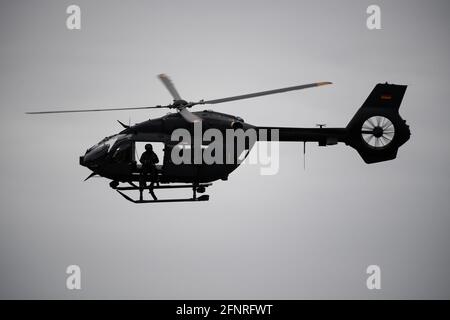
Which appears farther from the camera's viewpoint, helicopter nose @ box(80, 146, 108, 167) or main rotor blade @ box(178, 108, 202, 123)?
helicopter nose @ box(80, 146, 108, 167)

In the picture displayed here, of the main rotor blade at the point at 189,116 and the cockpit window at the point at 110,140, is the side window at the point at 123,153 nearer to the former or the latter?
the cockpit window at the point at 110,140

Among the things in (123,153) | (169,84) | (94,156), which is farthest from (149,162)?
(169,84)

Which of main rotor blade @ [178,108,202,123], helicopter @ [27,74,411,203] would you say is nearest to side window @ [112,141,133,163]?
helicopter @ [27,74,411,203]

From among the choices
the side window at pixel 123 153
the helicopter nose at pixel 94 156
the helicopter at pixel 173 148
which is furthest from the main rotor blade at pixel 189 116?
the helicopter nose at pixel 94 156

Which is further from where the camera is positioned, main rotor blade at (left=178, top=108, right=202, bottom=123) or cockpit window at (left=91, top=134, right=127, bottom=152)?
cockpit window at (left=91, top=134, right=127, bottom=152)

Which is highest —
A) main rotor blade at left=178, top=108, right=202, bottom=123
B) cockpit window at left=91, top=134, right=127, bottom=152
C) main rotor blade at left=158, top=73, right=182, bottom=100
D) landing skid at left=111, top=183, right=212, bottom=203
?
main rotor blade at left=158, top=73, right=182, bottom=100

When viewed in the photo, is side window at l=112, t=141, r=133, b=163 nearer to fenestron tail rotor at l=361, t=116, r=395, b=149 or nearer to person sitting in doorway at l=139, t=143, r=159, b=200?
person sitting in doorway at l=139, t=143, r=159, b=200

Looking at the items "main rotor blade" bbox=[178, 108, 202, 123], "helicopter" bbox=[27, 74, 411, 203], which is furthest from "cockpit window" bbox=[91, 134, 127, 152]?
"main rotor blade" bbox=[178, 108, 202, 123]

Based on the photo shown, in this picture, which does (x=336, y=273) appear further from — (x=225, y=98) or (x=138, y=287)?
(x=225, y=98)

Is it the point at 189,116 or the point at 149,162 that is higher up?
the point at 189,116

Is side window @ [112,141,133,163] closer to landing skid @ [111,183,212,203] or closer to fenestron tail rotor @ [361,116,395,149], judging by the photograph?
landing skid @ [111,183,212,203]

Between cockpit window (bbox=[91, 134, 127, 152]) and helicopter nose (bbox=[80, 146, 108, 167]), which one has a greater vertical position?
cockpit window (bbox=[91, 134, 127, 152])

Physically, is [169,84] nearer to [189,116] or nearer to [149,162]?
[189,116]
